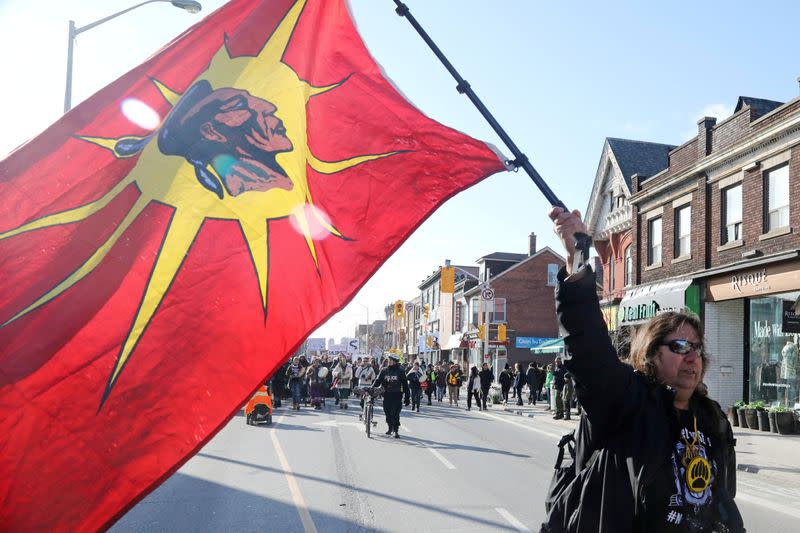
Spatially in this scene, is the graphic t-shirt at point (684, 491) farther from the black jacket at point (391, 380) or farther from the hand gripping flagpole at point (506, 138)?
the black jacket at point (391, 380)

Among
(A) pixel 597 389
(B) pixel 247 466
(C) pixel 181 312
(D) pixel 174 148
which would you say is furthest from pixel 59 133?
(B) pixel 247 466

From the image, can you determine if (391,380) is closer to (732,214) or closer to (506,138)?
(732,214)

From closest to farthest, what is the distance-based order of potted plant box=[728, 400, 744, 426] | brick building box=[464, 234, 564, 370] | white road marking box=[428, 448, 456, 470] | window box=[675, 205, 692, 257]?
white road marking box=[428, 448, 456, 470] → potted plant box=[728, 400, 744, 426] → window box=[675, 205, 692, 257] → brick building box=[464, 234, 564, 370]

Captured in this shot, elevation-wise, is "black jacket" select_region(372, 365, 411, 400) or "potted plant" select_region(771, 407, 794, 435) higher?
"black jacket" select_region(372, 365, 411, 400)

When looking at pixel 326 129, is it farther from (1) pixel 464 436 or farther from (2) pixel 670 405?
(1) pixel 464 436

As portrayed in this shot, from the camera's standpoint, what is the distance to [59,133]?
405 cm

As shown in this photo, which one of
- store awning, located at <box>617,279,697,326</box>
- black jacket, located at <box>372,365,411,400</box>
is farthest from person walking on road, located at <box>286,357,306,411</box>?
store awning, located at <box>617,279,697,326</box>

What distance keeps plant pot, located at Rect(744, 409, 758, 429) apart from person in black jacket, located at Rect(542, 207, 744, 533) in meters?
18.9

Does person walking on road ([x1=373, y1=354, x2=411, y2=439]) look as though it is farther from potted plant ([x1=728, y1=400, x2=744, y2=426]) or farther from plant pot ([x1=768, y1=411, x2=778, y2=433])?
potted plant ([x1=728, y1=400, x2=744, y2=426])

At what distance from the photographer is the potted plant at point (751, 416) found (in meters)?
19.8

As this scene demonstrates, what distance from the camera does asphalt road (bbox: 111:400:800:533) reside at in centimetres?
805

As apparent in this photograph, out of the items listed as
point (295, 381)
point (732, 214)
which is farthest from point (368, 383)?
point (732, 214)

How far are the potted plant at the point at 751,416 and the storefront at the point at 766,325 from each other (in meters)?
1.12

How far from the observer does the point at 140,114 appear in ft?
13.9
